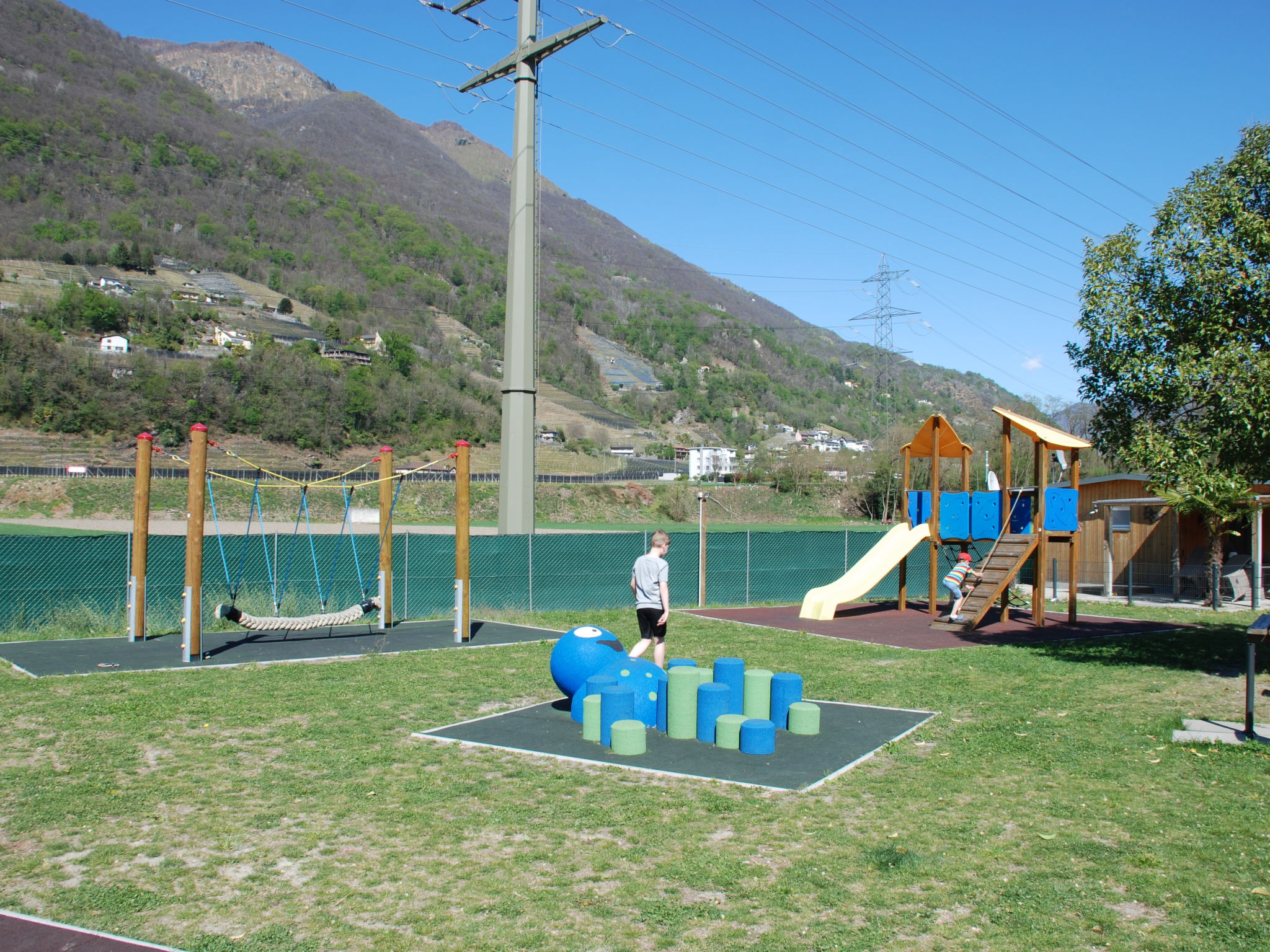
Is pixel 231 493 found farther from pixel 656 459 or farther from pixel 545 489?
pixel 656 459

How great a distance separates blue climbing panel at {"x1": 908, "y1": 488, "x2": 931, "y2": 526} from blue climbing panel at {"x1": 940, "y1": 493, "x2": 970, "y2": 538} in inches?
33.1

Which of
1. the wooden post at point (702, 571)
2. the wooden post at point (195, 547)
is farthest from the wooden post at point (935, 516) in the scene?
the wooden post at point (195, 547)

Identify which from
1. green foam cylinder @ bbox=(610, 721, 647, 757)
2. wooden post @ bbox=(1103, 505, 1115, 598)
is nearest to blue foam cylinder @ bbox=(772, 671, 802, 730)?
green foam cylinder @ bbox=(610, 721, 647, 757)

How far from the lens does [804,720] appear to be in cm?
888

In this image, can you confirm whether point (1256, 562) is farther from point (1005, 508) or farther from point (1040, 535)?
point (1040, 535)

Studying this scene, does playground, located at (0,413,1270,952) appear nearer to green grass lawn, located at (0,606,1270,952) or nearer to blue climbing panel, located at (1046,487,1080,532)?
green grass lawn, located at (0,606,1270,952)

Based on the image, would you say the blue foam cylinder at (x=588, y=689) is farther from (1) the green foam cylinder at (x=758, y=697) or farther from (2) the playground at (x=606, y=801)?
(1) the green foam cylinder at (x=758, y=697)

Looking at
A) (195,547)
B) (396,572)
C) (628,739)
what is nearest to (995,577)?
(396,572)

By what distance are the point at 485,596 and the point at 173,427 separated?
70330 millimetres

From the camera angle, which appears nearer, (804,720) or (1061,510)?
(804,720)

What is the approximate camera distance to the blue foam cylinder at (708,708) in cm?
871

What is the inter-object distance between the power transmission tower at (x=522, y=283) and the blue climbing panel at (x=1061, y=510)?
37.3ft

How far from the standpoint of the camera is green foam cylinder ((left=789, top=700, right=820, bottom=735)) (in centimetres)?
888

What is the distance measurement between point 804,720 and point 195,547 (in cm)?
921
